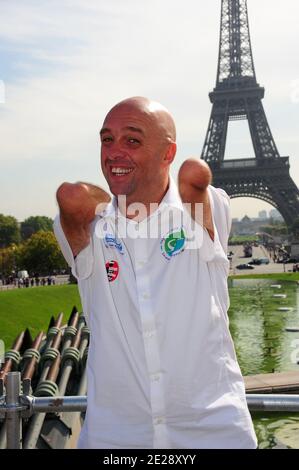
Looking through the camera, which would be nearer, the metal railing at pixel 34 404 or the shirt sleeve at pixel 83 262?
the shirt sleeve at pixel 83 262

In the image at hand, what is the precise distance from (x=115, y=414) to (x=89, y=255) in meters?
0.68

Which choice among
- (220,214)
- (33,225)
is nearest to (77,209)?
(220,214)

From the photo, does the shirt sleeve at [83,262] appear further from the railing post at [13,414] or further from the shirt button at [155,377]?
the railing post at [13,414]

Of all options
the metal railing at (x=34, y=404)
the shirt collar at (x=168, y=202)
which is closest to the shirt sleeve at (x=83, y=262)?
the shirt collar at (x=168, y=202)

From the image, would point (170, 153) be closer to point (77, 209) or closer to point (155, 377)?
point (77, 209)

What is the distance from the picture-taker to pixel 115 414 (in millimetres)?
2475

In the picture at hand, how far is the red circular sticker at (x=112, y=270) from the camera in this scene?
252 cm

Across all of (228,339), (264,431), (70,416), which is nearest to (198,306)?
(228,339)

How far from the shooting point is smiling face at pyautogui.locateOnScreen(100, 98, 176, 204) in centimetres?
250

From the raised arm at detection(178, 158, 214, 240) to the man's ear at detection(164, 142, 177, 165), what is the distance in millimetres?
170

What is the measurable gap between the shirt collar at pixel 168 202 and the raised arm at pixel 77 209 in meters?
0.05

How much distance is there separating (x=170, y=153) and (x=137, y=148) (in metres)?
Answer: 0.16
